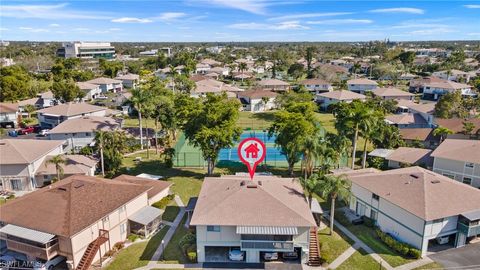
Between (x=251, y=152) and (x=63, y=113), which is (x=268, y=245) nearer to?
(x=251, y=152)

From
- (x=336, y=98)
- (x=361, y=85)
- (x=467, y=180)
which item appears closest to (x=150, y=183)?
(x=467, y=180)

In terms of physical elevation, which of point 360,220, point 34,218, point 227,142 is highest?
point 227,142

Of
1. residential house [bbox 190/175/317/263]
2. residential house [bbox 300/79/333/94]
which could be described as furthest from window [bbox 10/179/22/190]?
residential house [bbox 300/79/333/94]

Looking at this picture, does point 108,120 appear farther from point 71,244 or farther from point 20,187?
point 71,244

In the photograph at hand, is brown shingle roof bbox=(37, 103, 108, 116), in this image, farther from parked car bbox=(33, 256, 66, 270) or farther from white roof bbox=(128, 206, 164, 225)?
parked car bbox=(33, 256, 66, 270)

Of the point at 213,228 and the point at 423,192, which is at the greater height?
the point at 423,192

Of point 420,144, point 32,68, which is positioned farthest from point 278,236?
point 32,68
